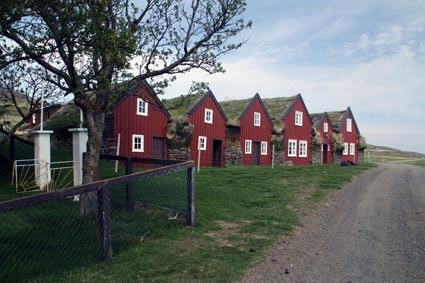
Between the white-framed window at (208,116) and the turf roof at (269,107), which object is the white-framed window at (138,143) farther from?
the turf roof at (269,107)

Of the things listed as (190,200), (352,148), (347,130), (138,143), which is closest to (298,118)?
(347,130)

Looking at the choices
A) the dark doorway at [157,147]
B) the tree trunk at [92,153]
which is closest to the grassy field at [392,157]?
the dark doorway at [157,147]

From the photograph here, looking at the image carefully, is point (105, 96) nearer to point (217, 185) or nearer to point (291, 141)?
point (217, 185)

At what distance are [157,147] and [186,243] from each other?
19.0m

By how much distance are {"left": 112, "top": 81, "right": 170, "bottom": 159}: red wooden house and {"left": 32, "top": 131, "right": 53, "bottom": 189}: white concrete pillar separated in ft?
28.8

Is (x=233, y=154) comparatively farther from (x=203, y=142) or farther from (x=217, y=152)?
(x=203, y=142)

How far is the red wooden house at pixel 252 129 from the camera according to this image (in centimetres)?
3116

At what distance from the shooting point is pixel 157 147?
25.5 metres

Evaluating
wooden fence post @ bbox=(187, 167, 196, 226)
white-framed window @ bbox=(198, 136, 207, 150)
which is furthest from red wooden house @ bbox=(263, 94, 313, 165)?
wooden fence post @ bbox=(187, 167, 196, 226)

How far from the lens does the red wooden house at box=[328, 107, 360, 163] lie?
4415 centimetres

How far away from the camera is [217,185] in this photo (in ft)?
46.7

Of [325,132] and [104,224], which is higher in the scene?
[325,132]

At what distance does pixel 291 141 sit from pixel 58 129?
72.0 ft

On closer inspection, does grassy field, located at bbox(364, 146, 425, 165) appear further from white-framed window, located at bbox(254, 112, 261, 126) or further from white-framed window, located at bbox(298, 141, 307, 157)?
white-framed window, located at bbox(254, 112, 261, 126)
